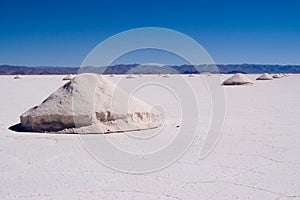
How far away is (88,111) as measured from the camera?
514 cm

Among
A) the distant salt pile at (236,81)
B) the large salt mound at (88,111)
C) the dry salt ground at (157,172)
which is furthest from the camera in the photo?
the distant salt pile at (236,81)

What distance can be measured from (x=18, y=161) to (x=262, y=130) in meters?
3.54

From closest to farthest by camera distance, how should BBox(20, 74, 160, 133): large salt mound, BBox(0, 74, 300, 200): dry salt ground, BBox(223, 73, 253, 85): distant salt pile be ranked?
1. BBox(0, 74, 300, 200): dry salt ground
2. BBox(20, 74, 160, 133): large salt mound
3. BBox(223, 73, 253, 85): distant salt pile

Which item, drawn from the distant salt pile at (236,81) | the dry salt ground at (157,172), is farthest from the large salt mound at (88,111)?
the distant salt pile at (236,81)

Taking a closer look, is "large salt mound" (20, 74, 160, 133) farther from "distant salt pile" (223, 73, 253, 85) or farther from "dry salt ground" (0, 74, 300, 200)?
"distant salt pile" (223, 73, 253, 85)

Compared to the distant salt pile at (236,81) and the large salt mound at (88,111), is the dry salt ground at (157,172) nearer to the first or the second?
the large salt mound at (88,111)

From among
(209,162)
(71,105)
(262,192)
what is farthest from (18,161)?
(262,192)

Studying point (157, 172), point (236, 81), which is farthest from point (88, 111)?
point (236, 81)

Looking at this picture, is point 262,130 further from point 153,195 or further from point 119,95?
point 153,195

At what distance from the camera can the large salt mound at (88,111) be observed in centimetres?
513

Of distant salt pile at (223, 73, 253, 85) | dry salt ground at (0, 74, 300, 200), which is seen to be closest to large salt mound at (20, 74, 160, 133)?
dry salt ground at (0, 74, 300, 200)

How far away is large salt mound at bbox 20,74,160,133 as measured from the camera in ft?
16.8

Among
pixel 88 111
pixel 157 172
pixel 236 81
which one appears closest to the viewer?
pixel 157 172

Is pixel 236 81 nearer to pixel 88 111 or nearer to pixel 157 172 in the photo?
pixel 88 111
